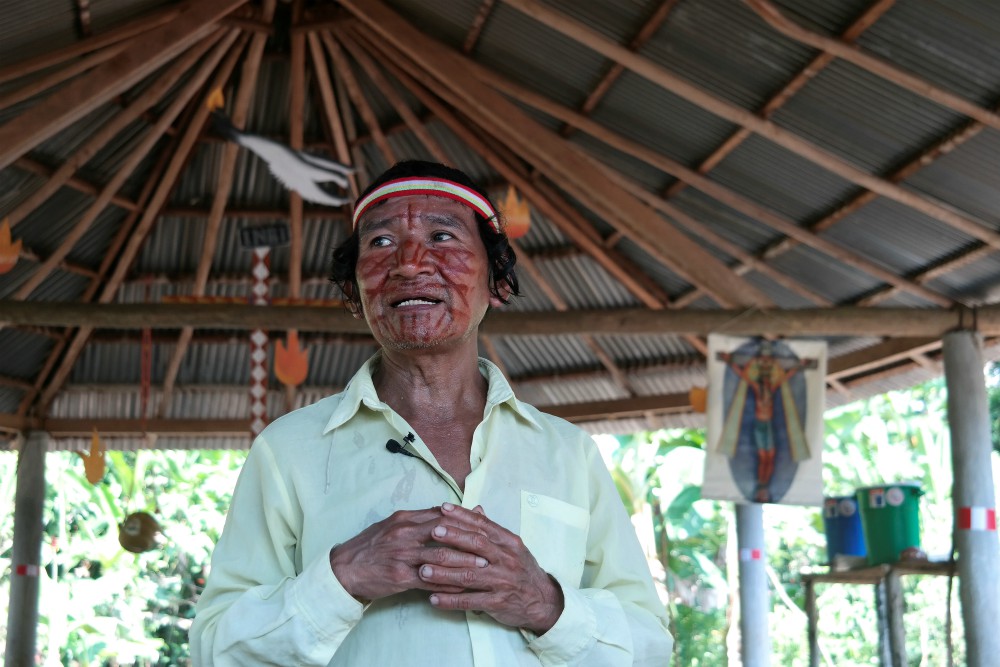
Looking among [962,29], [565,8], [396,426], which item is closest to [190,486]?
[565,8]

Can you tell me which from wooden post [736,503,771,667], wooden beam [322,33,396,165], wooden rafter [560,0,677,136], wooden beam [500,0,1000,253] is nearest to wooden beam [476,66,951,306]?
wooden rafter [560,0,677,136]

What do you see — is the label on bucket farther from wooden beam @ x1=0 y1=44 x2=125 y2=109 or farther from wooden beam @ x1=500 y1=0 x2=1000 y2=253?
wooden beam @ x1=0 y1=44 x2=125 y2=109

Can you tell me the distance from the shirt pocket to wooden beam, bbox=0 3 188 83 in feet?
18.7

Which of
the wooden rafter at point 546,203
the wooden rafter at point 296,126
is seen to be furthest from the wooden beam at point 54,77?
the wooden rafter at point 546,203

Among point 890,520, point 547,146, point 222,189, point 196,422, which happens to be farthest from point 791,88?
point 196,422

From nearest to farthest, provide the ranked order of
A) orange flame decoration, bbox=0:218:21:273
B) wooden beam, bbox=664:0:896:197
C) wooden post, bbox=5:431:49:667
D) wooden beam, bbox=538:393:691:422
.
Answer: wooden beam, bbox=664:0:896:197
orange flame decoration, bbox=0:218:21:273
wooden post, bbox=5:431:49:667
wooden beam, bbox=538:393:691:422

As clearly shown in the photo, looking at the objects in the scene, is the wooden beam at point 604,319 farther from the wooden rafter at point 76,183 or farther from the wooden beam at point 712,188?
the wooden rafter at point 76,183

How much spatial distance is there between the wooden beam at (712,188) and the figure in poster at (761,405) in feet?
2.71

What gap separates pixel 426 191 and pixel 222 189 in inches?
277

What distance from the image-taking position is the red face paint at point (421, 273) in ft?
5.59

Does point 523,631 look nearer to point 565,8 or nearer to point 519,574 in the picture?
point 519,574

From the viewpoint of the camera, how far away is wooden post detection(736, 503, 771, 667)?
390 inches

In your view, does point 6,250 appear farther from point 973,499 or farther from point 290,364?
point 973,499

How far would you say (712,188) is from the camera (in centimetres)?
734
